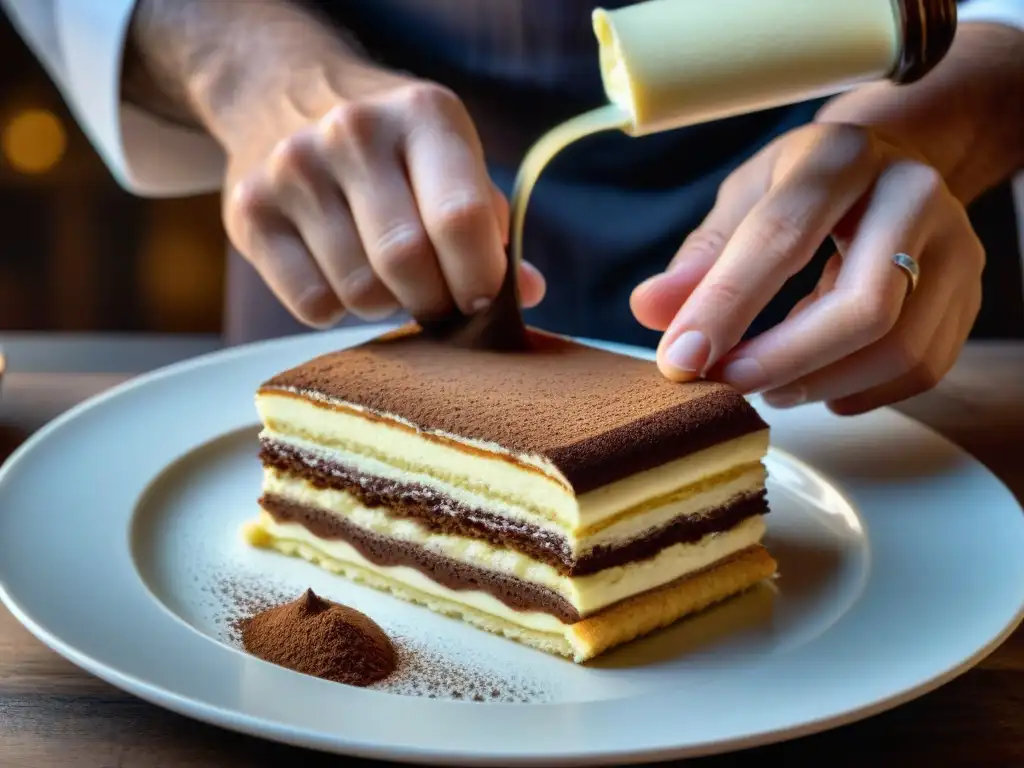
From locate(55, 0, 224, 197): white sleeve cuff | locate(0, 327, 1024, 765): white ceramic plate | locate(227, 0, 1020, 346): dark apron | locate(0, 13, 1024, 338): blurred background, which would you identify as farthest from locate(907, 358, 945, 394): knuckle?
locate(0, 13, 1024, 338): blurred background

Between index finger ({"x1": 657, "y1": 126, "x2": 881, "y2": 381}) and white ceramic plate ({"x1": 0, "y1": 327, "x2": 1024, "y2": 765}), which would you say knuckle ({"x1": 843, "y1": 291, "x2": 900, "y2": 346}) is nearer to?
index finger ({"x1": 657, "y1": 126, "x2": 881, "y2": 381})

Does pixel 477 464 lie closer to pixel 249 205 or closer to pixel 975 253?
pixel 249 205

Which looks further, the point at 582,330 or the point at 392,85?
the point at 582,330

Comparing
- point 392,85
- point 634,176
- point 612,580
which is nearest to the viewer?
point 612,580

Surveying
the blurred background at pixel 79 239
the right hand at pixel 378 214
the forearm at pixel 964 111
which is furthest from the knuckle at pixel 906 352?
the blurred background at pixel 79 239

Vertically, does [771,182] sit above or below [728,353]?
above

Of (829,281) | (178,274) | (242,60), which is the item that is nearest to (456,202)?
(829,281)

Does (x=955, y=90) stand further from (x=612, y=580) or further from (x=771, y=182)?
(x=612, y=580)

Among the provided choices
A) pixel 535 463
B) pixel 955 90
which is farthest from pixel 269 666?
pixel 955 90
